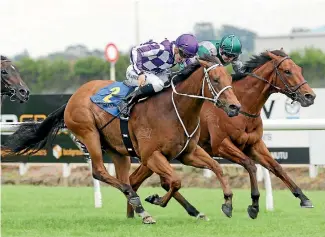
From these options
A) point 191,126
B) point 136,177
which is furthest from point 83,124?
point 191,126

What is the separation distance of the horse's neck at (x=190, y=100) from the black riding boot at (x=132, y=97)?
0.33 meters

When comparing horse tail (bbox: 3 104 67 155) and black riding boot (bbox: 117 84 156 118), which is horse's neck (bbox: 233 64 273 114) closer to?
black riding boot (bbox: 117 84 156 118)

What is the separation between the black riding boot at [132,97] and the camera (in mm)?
8336

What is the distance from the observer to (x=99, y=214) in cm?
937

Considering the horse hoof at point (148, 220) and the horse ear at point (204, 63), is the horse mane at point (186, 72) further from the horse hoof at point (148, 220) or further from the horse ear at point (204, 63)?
Answer: the horse hoof at point (148, 220)

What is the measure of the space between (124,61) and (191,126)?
1395cm

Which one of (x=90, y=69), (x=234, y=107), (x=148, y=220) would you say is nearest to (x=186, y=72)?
(x=234, y=107)

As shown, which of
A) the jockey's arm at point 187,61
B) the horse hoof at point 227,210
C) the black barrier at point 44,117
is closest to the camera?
the horse hoof at point 227,210

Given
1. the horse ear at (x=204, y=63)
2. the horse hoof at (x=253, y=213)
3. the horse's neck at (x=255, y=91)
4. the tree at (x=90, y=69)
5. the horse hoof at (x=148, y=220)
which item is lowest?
the tree at (x=90, y=69)

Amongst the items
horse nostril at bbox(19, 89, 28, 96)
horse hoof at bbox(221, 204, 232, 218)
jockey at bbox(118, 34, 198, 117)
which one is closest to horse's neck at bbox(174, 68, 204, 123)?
jockey at bbox(118, 34, 198, 117)

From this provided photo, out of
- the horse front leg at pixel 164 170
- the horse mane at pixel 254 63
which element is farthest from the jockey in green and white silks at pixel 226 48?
the horse front leg at pixel 164 170

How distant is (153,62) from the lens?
854 cm

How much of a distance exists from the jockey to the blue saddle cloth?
9 cm

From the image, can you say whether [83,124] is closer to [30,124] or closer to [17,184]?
[30,124]
